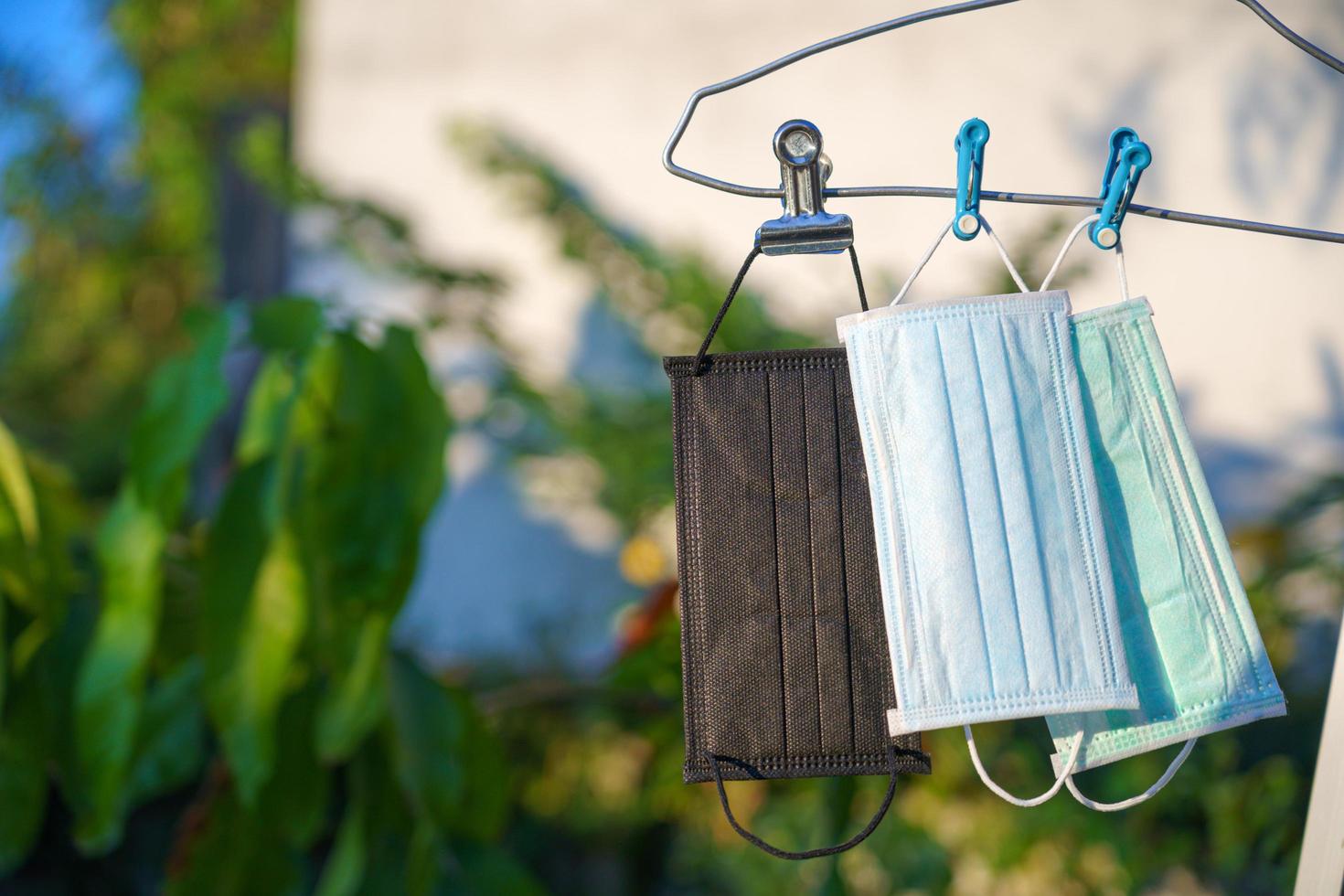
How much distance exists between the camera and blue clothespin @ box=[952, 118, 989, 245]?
59 cm

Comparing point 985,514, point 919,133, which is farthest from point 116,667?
point 919,133

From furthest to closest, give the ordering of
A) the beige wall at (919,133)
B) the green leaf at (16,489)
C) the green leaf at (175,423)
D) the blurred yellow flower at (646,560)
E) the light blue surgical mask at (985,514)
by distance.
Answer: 1. the blurred yellow flower at (646,560)
2. the beige wall at (919,133)
3. the green leaf at (16,489)
4. the green leaf at (175,423)
5. the light blue surgical mask at (985,514)

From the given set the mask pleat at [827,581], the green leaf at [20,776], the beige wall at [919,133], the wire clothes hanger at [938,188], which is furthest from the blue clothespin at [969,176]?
the beige wall at [919,133]

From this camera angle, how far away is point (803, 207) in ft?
2.00

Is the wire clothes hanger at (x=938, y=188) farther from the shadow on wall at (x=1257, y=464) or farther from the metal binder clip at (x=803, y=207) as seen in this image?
the shadow on wall at (x=1257, y=464)

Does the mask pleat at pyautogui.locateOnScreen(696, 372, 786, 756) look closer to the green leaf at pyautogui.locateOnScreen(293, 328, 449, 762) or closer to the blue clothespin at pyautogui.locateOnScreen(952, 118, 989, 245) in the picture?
the blue clothespin at pyautogui.locateOnScreen(952, 118, 989, 245)

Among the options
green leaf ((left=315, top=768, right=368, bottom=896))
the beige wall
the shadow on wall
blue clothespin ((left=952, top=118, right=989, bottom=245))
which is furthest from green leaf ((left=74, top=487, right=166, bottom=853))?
the shadow on wall

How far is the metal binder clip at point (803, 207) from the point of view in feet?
1.95

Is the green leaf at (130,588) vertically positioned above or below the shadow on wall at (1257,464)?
below

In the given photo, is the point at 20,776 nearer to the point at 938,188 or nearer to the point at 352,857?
the point at 352,857

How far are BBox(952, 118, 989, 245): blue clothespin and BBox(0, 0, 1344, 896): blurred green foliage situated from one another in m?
0.69

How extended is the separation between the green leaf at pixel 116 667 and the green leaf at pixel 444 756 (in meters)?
0.27

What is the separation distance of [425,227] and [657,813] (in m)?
1.39

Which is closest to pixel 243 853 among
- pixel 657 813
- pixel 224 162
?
pixel 657 813
